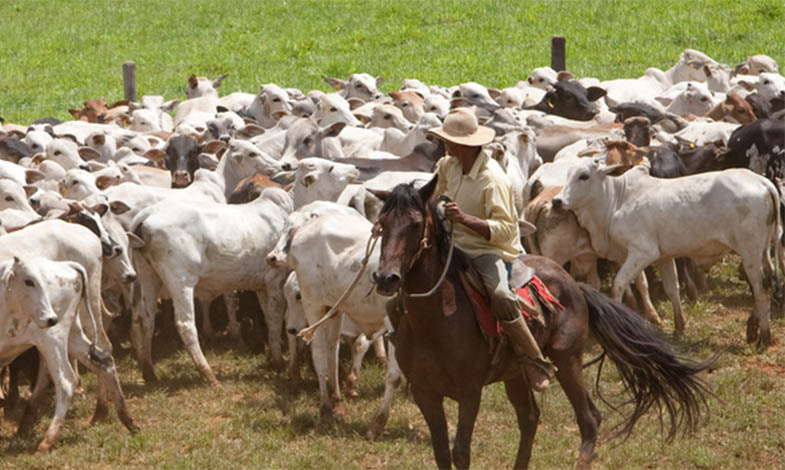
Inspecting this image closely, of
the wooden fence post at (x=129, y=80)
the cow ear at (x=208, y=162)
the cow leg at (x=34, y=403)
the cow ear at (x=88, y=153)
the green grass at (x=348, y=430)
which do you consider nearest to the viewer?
the green grass at (x=348, y=430)

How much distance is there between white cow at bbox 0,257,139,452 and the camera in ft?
30.5

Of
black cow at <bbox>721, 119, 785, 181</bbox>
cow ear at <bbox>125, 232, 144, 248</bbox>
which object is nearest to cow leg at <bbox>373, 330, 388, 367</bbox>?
cow ear at <bbox>125, 232, 144, 248</bbox>

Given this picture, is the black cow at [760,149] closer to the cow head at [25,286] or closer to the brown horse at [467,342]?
the brown horse at [467,342]

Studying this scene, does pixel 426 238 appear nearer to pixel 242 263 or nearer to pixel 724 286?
pixel 242 263

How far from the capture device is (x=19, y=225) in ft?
38.6

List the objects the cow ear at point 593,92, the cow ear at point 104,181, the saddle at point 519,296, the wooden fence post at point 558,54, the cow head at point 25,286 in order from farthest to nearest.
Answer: the wooden fence post at point 558,54 → the cow ear at point 593,92 → the cow ear at point 104,181 → the cow head at point 25,286 → the saddle at point 519,296

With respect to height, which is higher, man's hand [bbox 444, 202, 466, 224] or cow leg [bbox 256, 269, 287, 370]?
man's hand [bbox 444, 202, 466, 224]

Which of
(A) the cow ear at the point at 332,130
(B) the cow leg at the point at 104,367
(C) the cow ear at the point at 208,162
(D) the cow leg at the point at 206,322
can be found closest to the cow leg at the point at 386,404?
(B) the cow leg at the point at 104,367

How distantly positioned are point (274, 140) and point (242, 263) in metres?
4.37

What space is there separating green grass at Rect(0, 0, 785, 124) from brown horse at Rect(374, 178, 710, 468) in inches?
747

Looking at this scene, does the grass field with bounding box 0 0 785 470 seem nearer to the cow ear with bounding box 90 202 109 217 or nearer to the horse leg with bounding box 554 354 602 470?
the horse leg with bounding box 554 354 602 470

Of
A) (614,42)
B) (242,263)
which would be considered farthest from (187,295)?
(614,42)

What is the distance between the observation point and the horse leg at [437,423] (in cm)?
761

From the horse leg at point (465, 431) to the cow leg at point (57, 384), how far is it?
3.30 m
